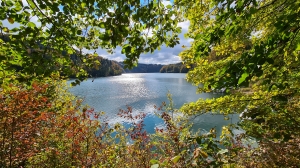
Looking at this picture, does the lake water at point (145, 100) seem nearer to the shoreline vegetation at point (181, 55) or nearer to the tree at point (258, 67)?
the shoreline vegetation at point (181, 55)

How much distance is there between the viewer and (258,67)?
159 centimetres

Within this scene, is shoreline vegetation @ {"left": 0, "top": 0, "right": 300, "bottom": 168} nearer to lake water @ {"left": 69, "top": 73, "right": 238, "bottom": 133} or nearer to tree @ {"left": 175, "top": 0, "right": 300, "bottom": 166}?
tree @ {"left": 175, "top": 0, "right": 300, "bottom": 166}

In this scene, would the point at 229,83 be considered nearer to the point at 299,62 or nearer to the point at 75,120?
the point at 299,62

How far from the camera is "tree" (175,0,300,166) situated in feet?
5.26

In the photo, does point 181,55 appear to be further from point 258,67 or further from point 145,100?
point 145,100

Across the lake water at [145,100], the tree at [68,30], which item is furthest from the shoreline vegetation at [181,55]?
the lake water at [145,100]

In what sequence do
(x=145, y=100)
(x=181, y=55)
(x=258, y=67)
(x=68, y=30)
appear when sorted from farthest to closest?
1. (x=145, y=100)
2. (x=181, y=55)
3. (x=68, y=30)
4. (x=258, y=67)

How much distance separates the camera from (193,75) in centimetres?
462

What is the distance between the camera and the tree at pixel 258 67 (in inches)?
63.1

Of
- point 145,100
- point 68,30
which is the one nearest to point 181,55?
point 68,30

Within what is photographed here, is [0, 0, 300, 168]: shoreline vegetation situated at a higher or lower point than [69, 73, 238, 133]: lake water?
higher

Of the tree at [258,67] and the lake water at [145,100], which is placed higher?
the tree at [258,67]

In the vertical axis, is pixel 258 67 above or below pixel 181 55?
below

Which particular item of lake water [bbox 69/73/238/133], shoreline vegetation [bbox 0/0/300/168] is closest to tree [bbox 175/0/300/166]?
shoreline vegetation [bbox 0/0/300/168]
